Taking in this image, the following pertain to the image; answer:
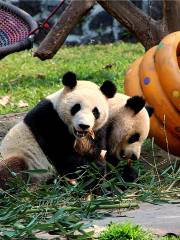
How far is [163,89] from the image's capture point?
22.1 feet

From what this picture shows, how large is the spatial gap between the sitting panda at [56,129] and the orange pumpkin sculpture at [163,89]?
123 cm

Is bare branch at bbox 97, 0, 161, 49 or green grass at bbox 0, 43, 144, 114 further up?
bare branch at bbox 97, 0, 161, 49

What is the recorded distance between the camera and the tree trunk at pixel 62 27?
8109mm

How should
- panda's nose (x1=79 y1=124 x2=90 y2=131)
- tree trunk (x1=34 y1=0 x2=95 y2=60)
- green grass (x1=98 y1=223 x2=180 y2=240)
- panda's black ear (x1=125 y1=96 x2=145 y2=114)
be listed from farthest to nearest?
tree trunk (x1=34 y1=0 x2=95 y2=60)
panda's black ear (x1=125 y1=96 x2=145 y2=114)
panda's nose (x1=79 y1=124 x2=90 y2=131)
green grass (x1=98 y1=223 x2=180 y2=240)

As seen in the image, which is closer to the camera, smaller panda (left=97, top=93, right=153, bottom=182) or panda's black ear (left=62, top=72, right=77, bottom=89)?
panda's black ear (left=62, top=72, right=77, bottom=89)

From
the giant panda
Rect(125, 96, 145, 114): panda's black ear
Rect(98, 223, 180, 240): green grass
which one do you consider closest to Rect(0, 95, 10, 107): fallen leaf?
the giant panda

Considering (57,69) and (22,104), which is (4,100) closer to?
(22,104)

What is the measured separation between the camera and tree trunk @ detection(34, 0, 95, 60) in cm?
811

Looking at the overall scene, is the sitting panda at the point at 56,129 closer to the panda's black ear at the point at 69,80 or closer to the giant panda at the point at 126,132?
the panda's black ear at the point at 69,80

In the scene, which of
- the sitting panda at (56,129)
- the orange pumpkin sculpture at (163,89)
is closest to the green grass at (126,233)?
the sitting panda at (56,129)

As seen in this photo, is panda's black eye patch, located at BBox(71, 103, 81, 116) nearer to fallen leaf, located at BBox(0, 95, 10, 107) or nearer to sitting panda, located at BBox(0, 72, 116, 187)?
sitting panda, located at BBox(0, 72, 116, 187)

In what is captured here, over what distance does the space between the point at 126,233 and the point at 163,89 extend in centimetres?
314

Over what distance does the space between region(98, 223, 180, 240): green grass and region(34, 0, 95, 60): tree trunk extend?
177 inches

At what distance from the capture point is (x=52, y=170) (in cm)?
545
